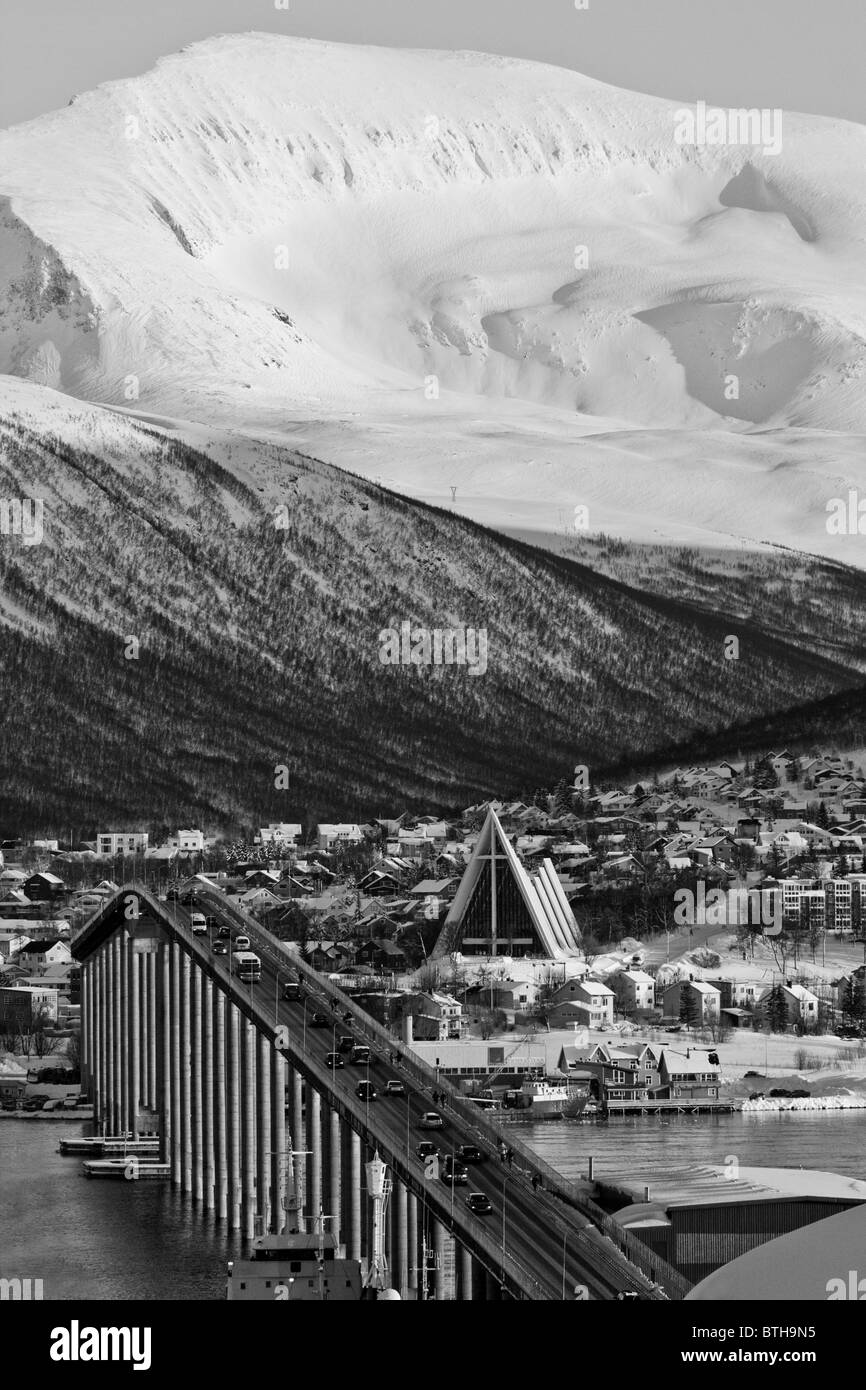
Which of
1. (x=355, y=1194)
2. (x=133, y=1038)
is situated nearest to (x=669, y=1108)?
(x=133, y=1038)

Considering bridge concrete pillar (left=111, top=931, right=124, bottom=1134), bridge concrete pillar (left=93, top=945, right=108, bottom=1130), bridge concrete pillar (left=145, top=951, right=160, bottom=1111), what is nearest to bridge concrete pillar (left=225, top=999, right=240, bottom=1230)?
bridge concrete pillar (left=145, top=951, right=160, bottom=1111)

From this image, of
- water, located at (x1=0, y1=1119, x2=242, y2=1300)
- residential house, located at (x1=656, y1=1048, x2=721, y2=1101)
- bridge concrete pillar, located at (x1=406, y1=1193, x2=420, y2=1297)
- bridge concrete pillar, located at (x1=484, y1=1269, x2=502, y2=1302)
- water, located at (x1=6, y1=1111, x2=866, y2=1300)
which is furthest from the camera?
residential house, located at (x1=656, y1=1048, x2=721, y2=1101)

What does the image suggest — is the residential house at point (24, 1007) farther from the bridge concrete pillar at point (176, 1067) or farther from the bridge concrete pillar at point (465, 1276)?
the bridge concrete pillar at point (465, 1276)

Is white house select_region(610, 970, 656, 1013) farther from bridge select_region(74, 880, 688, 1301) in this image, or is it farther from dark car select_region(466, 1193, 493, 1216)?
dark car select_region(466, 1193, 493, 1216)

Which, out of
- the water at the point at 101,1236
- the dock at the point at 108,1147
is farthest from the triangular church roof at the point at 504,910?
the water at the point at 101,1236

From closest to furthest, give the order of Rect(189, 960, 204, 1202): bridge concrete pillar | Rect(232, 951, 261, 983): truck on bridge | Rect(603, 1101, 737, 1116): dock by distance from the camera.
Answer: Rect(189, 960, 204, 1202): bridge concrete pillar → Rect(232, 951, 261, 983): truck on bridge → Rect(603, 1101, 737, 1116): dock

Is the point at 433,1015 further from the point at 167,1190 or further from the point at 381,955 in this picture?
the point at 167,1190
